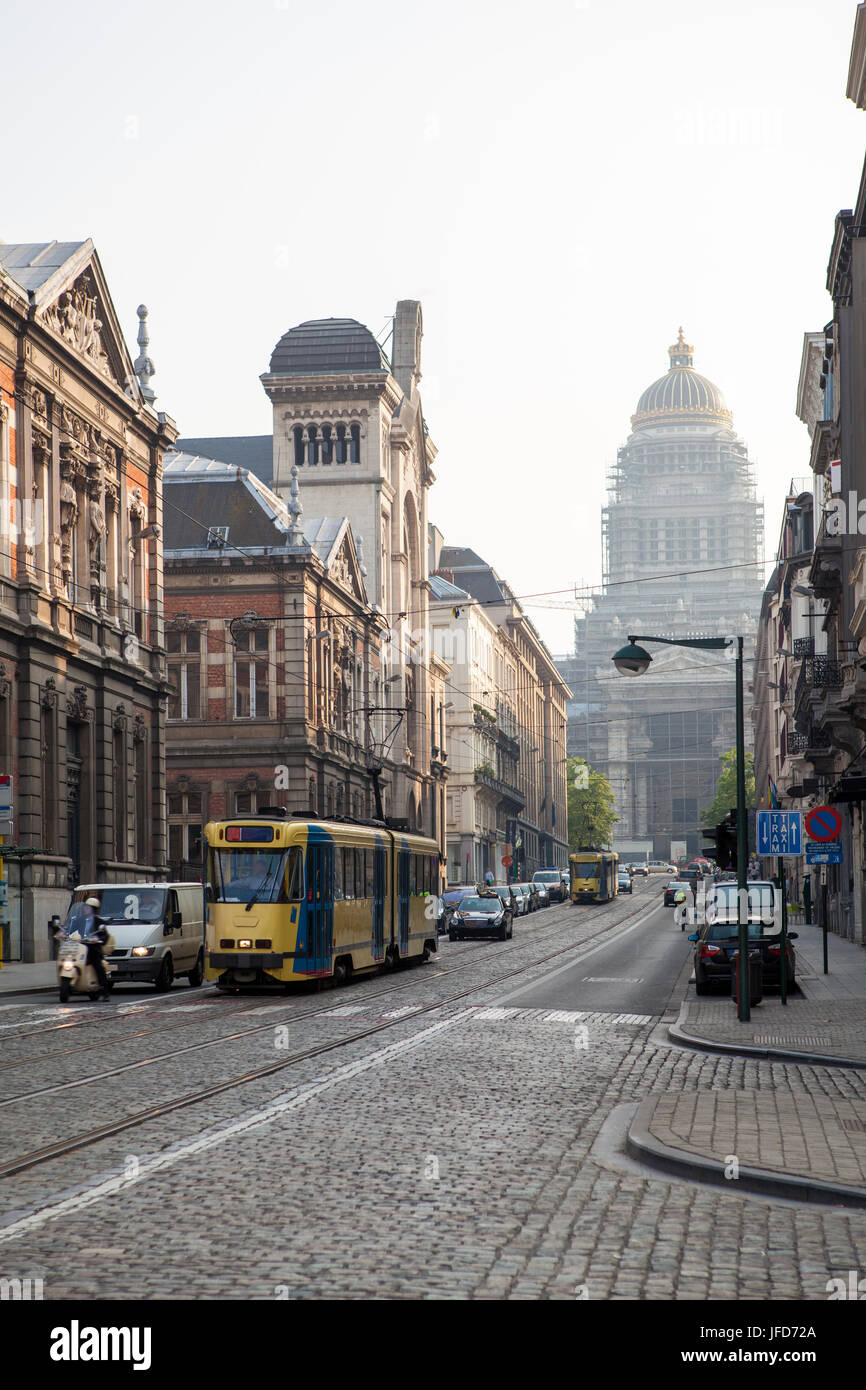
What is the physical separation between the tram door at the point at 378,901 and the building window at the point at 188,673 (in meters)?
34.2

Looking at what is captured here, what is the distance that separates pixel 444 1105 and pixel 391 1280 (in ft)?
21.2

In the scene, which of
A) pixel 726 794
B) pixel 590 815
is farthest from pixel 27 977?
pixel 590 815

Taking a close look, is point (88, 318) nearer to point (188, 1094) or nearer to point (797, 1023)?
point (797, 1023)

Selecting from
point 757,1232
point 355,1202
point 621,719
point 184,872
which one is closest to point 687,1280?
point 757,1232

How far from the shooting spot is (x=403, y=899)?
37469mm

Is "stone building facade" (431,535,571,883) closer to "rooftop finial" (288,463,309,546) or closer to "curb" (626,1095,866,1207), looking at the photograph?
"rooftop finial" (288,463,309,546)

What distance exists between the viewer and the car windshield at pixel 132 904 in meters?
31.8

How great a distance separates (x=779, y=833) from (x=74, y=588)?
972 inches

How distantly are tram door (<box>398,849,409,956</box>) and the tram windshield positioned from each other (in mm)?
8501

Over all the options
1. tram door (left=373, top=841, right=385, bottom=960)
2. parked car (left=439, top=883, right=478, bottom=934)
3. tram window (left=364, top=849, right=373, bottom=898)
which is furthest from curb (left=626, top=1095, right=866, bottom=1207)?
parked car (left=439, top=883, right=478, bottom=934)

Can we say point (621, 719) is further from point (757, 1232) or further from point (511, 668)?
point (757, 1232)

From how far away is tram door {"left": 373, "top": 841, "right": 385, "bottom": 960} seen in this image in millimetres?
34250

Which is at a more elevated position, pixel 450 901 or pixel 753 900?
pixel 753 900
